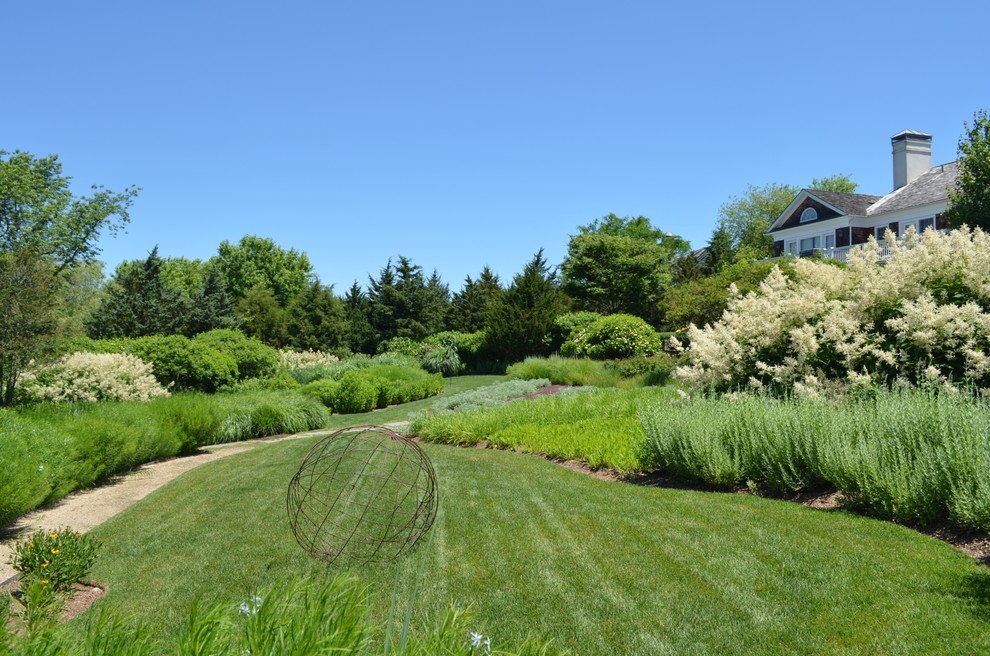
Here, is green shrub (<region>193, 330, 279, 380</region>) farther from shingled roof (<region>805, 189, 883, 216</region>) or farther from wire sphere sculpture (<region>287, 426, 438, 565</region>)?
shingled roof (<region>805, 189, 883, 216</region>)

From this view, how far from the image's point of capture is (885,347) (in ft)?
24.5

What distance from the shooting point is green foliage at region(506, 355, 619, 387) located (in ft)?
56.2

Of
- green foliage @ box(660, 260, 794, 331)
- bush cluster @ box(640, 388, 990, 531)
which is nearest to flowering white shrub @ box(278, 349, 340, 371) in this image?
green foliage @ box(660, 260, 794, 331)

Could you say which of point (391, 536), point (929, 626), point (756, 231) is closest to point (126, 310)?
point (391, 536)

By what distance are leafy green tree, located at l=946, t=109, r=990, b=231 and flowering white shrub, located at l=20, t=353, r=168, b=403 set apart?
24.5m

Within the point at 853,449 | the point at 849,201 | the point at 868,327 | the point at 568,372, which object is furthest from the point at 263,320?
the point at 849,201

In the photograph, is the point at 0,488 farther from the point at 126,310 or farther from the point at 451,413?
the point at 126,310

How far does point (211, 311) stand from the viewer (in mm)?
29641

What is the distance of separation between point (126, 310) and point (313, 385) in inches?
517

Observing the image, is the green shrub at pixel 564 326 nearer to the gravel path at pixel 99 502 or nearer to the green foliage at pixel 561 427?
the green foliage at pixel 561 427

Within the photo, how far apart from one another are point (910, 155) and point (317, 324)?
31.1 meters

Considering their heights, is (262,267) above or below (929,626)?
above

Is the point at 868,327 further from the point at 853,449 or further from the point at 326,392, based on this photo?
the point at 326,392

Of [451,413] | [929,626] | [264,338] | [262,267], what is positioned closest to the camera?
[929,626]
